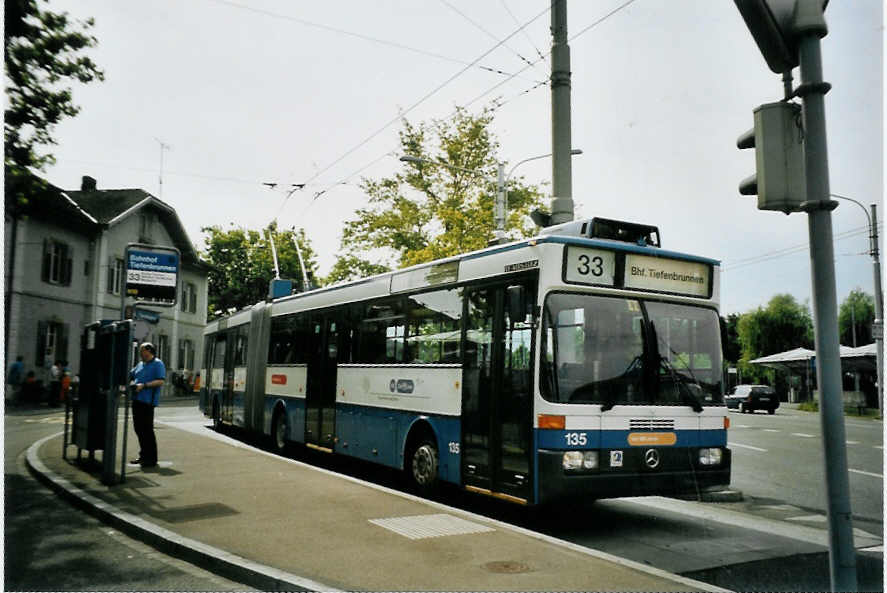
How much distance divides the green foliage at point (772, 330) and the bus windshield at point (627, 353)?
206 ft

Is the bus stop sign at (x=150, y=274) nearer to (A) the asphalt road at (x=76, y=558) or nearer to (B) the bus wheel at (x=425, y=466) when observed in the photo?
(A) the asphalt road at (x=76, y=558)

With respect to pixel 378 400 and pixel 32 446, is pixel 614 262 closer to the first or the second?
pixel 378 400

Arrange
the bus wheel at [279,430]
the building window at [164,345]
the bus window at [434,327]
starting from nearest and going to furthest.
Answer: the bus window at [434,327], the bus wheel at [279,430], the building window at [164,345]

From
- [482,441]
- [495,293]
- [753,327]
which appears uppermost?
[753,327]

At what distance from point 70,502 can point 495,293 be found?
538cm

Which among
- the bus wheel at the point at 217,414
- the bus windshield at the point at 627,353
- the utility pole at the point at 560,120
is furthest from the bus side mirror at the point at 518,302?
the bus wheel at the point at 217,414

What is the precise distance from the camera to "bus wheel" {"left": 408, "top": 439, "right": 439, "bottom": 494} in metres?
9.27

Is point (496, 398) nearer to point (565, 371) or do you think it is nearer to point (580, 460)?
point (565, 371)

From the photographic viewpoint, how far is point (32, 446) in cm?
1403

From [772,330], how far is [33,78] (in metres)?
68.5

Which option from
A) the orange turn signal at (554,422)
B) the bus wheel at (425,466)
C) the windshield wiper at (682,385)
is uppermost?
the windshield wiper at (682,385)

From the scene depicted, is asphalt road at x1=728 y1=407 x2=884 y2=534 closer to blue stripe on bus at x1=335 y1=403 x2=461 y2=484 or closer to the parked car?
blue stripe on bus at x1=335 y1=403 x2=461 y2=484

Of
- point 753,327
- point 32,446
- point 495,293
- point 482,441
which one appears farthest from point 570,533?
point 753,327

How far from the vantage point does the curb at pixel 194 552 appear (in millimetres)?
5348
